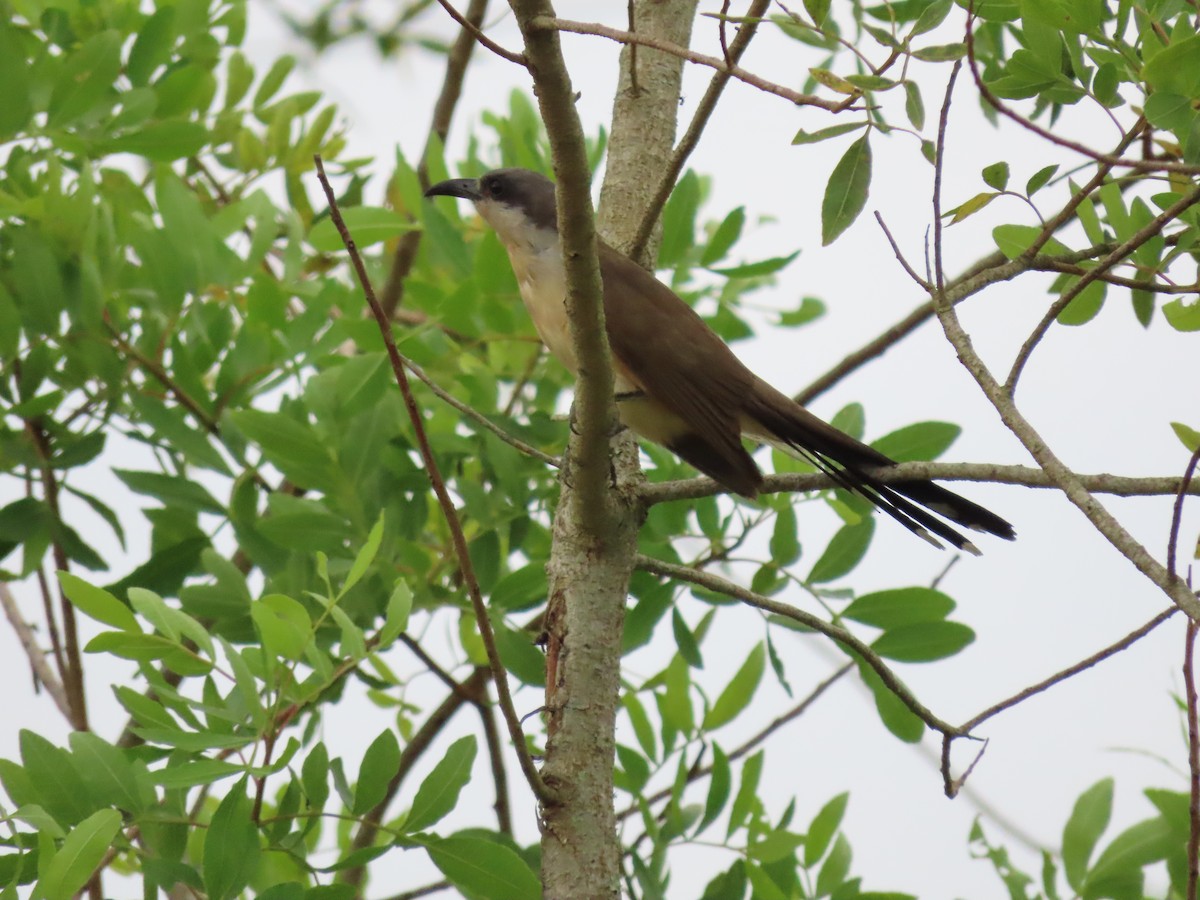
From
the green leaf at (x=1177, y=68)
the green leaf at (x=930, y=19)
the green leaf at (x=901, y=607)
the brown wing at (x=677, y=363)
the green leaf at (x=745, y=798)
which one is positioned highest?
the brown wing at (x=677, y=363)

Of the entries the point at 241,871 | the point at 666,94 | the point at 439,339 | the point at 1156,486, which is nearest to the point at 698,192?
the point at 666,94

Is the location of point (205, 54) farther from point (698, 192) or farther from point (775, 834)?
point (775, 834)

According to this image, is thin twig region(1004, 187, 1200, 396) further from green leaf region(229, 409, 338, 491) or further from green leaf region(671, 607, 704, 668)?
green leaf region(229, 409, 338, 491)

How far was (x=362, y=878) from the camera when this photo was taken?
3252 mm

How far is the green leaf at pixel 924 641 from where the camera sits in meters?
2.72

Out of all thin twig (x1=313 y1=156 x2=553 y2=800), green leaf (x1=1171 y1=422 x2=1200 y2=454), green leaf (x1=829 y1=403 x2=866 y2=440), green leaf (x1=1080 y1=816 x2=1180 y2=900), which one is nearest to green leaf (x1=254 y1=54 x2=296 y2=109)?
green leaf (x1=829 y1=403 x2=866 y2=440)

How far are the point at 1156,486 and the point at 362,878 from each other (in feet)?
7.16

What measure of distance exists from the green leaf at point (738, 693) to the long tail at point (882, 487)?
1.47ft

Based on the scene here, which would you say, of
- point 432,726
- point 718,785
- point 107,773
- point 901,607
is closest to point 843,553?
point 901,607

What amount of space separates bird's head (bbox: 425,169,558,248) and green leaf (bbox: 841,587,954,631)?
4.18 feet

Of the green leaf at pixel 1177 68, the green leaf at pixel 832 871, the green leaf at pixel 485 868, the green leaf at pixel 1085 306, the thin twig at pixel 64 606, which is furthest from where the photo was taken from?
the thin twig at pixel 64 606

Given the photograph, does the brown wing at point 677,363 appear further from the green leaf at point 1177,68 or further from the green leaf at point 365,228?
the green leaf at point 1177,68

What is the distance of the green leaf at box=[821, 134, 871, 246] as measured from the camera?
2014 mm

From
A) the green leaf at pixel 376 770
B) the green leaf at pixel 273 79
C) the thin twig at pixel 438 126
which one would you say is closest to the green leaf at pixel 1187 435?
the green leaf at pixel 376 770
